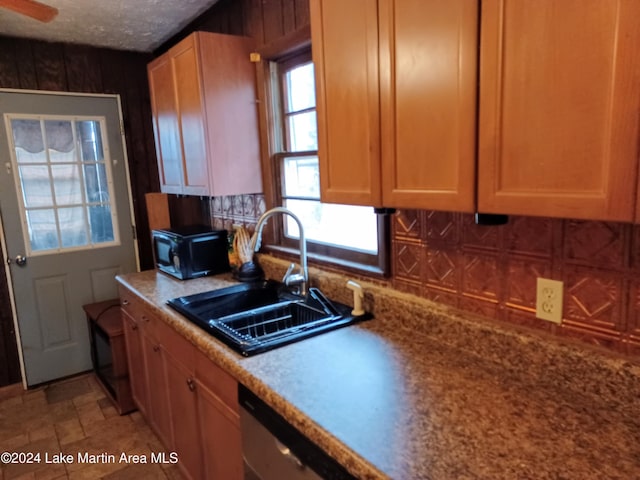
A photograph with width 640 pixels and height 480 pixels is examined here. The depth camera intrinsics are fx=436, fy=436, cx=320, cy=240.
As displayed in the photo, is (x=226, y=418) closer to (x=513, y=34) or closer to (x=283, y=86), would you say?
(x=513, y=34)

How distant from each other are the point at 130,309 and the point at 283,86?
1505mm

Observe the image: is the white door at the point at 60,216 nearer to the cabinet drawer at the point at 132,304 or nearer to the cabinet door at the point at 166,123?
the cabinet door at the point at 166,123

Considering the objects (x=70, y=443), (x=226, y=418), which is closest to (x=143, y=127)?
(x=70, y=443)

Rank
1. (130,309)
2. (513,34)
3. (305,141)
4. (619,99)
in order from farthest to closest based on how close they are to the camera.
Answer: (130,309), (305,141), (513,34), (619,99)

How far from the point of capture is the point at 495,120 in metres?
0.92

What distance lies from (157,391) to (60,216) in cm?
172

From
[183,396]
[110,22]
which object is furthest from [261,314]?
[110,22]

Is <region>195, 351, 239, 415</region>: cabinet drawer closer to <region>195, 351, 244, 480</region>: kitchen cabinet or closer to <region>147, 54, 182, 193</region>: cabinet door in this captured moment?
<region>195, 351, 244, 480</region>: kitchen cabinet

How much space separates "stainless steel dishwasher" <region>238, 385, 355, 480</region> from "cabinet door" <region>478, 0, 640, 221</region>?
2.31 feet

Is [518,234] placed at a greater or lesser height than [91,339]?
greater

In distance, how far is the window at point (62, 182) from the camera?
3053 millimetres

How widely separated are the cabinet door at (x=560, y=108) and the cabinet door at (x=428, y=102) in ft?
0.15

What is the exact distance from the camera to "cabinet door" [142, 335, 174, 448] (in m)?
2.15

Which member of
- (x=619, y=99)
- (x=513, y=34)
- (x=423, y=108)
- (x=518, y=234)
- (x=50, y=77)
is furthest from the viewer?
(x=50, y=77)
